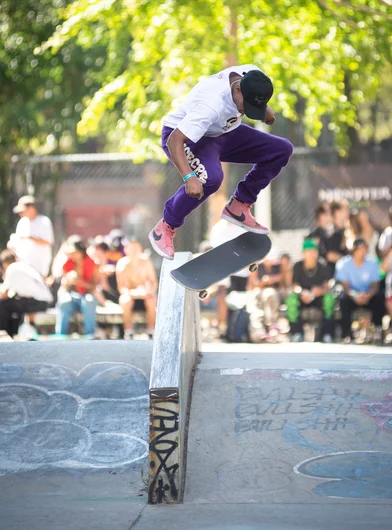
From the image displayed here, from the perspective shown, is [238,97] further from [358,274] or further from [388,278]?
[388,278]

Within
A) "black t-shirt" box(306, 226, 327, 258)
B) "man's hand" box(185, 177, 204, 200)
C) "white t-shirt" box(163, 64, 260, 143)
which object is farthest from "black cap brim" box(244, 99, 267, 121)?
"black t-shirt" box(306, 226, 327, 258)

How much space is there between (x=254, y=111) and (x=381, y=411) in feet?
7.43

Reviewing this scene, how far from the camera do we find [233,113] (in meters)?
6.78

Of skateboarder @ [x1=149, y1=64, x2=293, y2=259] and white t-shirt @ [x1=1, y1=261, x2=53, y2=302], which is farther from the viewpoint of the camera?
white t-shirt @ [x1=1, y1=261, x2=53, y2=302]

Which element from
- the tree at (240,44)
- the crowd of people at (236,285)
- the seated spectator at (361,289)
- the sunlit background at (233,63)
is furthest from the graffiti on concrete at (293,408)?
the tree at (240,44)

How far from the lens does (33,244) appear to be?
12492 millimetres

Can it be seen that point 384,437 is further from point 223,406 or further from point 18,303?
point 18,303

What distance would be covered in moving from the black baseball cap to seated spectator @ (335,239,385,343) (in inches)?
223

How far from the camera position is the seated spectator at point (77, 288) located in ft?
39.6

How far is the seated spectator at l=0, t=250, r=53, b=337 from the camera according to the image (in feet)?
39.0

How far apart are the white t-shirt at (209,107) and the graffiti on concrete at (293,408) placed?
1901 mm

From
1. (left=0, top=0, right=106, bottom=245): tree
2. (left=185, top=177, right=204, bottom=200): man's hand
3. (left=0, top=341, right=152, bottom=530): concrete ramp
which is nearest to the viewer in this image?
(left=0, top=341, right=152, bottom=530): concrete ramp

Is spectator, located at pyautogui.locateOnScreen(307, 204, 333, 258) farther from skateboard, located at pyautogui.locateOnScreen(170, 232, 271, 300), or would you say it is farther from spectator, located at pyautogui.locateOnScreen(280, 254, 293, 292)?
skateboard, located at pyautogui.locateOnScreen(170, 232, 271, 300)

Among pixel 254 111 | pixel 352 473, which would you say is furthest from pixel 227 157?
pixel 352 473
